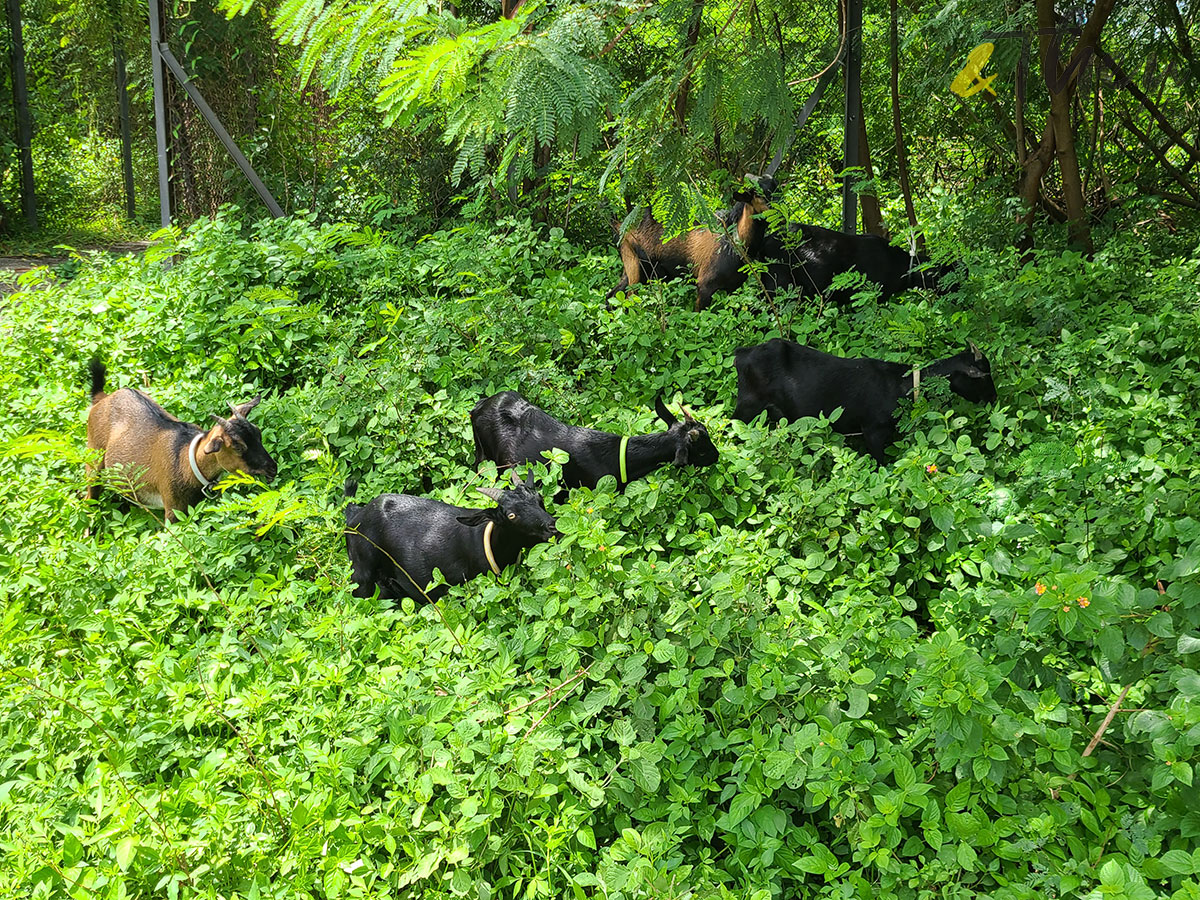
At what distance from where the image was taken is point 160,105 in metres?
9.08

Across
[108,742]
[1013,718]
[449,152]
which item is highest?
[449,152]

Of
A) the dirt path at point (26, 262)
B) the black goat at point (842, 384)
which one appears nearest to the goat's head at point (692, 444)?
the black goat at point (842, 384)

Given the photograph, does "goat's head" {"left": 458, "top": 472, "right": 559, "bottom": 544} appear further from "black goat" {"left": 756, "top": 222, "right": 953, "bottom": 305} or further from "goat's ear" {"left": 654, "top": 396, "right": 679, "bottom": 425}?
"black goat" {"left": 756, "top": 222, "right": 953, "bottom": 305}

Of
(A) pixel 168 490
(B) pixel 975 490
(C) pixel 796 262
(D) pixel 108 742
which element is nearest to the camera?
(D) pixel 108 742

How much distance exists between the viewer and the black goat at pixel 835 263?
6.33m

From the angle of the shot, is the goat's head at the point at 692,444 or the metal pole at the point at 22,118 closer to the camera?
the goat's head at the point at 692,444

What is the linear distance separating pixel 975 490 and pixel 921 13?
5.56 m

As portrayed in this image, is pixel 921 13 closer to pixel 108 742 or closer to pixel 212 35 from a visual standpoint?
pixel 212 35

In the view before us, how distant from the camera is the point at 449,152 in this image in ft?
30.2

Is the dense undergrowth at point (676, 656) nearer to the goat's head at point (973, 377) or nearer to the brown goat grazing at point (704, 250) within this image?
the goat's head at point (973, 377)

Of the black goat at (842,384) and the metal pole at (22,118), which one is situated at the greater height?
the metal pole at (22,118)

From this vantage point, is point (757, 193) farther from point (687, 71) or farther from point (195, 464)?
point (195, 464)

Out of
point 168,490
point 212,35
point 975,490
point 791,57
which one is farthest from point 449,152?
point 975,490

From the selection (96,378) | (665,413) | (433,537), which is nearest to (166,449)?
(96,378)
